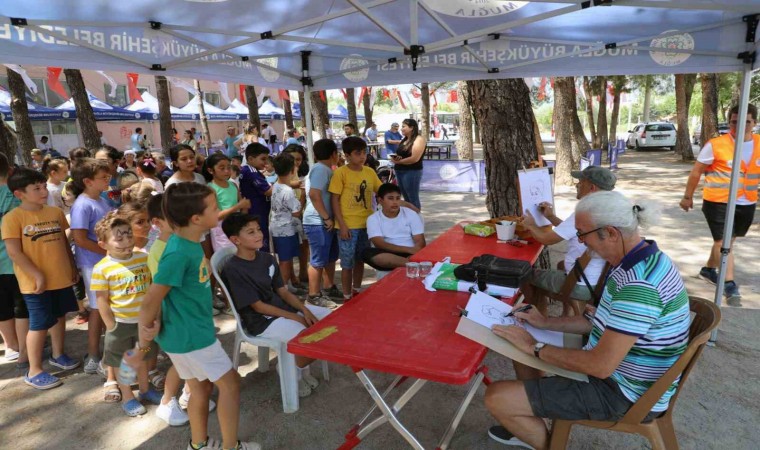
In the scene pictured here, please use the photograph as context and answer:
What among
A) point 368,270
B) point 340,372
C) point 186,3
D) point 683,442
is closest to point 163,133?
point 368,270

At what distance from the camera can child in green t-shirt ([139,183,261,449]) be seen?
208 centimetres

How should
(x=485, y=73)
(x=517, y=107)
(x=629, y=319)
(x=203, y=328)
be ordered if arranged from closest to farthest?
(x=629, y=319) < (x=203, y=328) < (x=485, y=73) < (x=517, y=107)

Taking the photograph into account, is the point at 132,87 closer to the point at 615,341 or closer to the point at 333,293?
the point at 333,293

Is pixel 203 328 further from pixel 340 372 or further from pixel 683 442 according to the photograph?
pixel 683 442

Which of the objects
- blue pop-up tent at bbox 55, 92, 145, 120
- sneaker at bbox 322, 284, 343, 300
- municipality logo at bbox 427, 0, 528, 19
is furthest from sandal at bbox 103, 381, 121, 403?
blue pop-up tent at bbox 55, 92, 145, 120

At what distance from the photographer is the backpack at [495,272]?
2594 mm

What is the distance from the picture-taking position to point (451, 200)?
1012 centimetres

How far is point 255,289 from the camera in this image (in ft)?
9.35

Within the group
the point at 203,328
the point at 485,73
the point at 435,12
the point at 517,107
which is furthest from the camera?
the point at 517,107

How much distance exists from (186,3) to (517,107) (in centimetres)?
317

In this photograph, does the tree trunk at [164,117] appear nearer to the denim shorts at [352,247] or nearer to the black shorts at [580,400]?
the denim shorts at [352,247]

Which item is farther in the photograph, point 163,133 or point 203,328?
point 163,133

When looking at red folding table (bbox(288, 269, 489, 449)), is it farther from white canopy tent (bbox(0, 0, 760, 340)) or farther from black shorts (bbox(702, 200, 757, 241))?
black shorts (bbox(702, 200, 757, 241))

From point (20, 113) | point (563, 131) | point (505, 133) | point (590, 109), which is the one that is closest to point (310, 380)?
point (505, 133)
